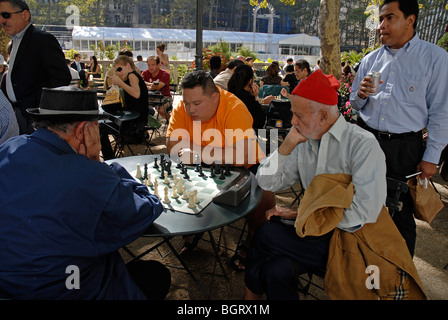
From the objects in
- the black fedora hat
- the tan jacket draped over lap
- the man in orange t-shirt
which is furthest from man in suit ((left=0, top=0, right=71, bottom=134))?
the tan jacket draped over lap

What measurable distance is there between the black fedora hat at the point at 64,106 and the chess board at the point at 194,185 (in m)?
0.78

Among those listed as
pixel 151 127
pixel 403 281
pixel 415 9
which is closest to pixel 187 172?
pixel 403 281

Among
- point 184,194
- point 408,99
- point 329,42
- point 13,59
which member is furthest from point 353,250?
point 329,42

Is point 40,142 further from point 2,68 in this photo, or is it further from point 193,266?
point 2,68

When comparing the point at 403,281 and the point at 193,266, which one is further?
the point at 193,266

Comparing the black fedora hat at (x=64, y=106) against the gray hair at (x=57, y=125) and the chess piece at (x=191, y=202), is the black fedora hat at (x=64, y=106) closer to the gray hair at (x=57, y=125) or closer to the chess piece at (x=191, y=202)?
the gray hair at (x=57, y=125)

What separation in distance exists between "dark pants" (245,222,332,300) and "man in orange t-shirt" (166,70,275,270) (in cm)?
79

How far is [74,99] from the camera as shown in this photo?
1517 mm

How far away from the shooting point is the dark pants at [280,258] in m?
1.77

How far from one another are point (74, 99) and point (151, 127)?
403cm

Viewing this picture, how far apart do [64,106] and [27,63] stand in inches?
103

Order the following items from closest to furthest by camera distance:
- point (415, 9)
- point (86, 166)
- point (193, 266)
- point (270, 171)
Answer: point (86, 166) < point (270, 171) < point (415, 9) < point (193, 266)

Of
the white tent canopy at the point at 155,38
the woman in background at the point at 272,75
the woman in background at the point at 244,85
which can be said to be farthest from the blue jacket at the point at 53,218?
the white tent canopy at the point at 155,38

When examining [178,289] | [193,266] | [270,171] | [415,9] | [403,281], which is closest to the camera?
[403,281]
